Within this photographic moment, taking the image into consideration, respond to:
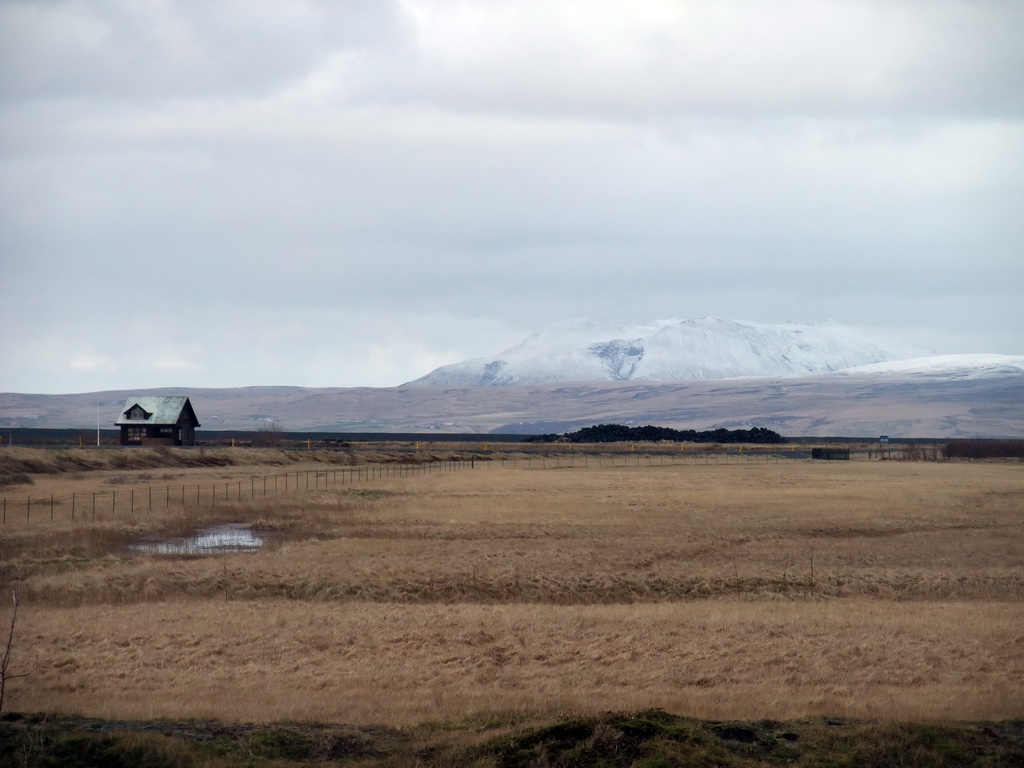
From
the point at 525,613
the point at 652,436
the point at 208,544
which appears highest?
the point at 652,436

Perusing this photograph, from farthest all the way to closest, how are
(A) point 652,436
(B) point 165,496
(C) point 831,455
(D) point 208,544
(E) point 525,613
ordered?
1. (A) point 652,436
2. (C) point 831,455
3. (B) point 165,496
4. (D) point 208,544
5. (E) point 525,613

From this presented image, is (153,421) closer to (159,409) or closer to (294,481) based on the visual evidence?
(159,409)

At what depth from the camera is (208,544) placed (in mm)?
37781

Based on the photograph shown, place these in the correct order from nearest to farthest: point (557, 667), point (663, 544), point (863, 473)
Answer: point (557, 667), point (663, 544), point (863, 473)

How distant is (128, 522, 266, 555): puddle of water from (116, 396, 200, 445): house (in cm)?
7124

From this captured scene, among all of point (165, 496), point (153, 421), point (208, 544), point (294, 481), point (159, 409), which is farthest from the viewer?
point (159, 409)

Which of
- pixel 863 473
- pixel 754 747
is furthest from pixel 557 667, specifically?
pixel 863 473

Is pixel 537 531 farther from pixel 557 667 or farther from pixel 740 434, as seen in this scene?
pixel 740 434

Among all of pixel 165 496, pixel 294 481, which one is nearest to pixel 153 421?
pixel 294 481

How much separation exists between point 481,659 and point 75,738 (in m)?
9.05

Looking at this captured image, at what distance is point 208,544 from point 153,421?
76.9 m

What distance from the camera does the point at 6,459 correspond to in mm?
68562

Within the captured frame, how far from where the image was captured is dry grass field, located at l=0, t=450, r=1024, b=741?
1730cm

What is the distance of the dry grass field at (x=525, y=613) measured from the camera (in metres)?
17.3
